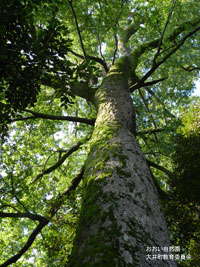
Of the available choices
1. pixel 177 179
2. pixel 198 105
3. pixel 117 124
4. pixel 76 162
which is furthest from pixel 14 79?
pixel 76 162

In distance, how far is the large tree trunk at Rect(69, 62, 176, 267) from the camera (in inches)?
56.0

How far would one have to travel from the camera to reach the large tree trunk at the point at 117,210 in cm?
142

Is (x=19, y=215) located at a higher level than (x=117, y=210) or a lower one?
higher

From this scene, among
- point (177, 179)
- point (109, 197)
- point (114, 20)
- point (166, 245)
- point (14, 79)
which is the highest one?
point (114, 20)

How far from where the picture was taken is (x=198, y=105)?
5.42 metres

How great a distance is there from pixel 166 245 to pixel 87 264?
0.82 metres

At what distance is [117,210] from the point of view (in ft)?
5.77

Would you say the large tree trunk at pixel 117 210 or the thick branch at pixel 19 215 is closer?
the large tree trunk at pixel 117 210

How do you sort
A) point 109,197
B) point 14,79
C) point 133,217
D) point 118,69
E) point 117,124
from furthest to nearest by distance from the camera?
point 118,69
point 14,79
point 117,124
point 109,197
point 133,217

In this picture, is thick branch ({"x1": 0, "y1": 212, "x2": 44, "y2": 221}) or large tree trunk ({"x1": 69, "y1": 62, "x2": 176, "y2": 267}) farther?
thick branch ({"x1": 0, "y1": 212, "x2": 44, "y2": 221})

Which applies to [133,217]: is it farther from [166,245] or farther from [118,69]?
[118,69]

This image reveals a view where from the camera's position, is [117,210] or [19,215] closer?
[117,210]

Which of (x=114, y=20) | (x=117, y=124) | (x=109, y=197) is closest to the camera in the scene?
(x=109, y=197)

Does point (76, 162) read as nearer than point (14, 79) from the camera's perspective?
No
